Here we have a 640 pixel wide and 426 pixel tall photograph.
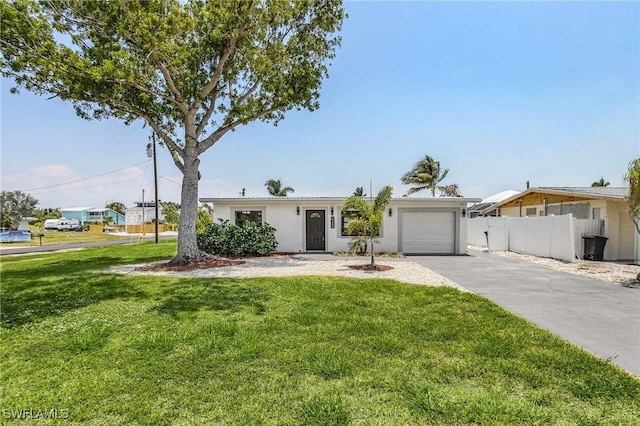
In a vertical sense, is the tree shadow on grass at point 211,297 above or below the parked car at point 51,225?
below

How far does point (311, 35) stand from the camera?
1283cm

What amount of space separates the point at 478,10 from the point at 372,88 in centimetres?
497

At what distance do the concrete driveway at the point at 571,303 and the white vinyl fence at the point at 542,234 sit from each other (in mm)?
3319

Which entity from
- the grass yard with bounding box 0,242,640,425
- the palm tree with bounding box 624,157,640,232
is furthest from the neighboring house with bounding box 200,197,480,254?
the grass yard with bounding box 0,242,640,425

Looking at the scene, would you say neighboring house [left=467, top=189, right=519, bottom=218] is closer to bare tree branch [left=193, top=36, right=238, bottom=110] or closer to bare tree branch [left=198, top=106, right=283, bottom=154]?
bare tree branch [left=198, top=106, right=283, bottom=154]

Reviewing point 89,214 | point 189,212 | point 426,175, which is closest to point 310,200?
point 189,212

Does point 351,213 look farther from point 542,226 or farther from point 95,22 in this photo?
point 95,22

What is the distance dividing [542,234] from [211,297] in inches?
558

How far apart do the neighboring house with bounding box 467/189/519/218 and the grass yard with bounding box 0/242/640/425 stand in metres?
19.5

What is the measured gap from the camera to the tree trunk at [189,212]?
11.9 m

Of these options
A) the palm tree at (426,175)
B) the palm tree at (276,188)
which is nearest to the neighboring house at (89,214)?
the palm tree at (276,188)

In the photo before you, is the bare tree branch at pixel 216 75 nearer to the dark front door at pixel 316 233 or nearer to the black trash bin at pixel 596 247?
the dark front door at pixel 316 233

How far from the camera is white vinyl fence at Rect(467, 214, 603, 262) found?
12.9 metres

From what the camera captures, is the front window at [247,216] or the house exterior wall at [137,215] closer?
the front window at [247,216]
